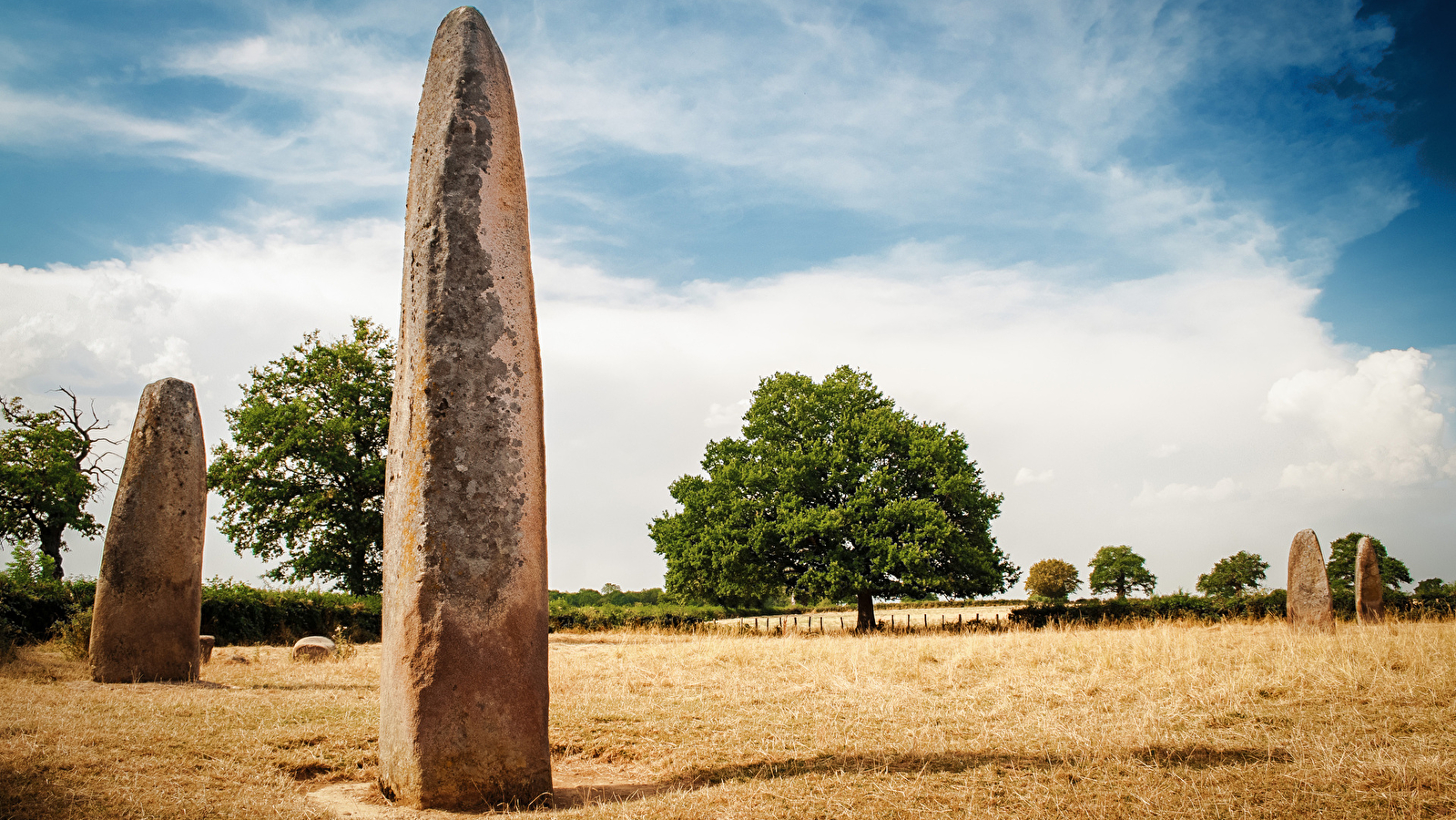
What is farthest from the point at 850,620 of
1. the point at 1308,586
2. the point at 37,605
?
the point at 37,605

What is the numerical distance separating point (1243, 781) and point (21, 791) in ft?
22.9

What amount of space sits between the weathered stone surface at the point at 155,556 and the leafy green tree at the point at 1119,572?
6206 centimetres

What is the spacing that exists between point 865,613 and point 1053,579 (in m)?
41.6

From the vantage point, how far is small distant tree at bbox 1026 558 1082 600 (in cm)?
→ 5959

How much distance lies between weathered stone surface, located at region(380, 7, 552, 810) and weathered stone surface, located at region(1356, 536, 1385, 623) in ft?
77.2

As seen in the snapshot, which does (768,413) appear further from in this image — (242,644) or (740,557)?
(242,644)

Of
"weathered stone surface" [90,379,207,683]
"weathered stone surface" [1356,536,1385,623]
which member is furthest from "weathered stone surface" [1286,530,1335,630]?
"weathered stone surface" [90,379,207,683]

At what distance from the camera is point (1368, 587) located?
20297 mm

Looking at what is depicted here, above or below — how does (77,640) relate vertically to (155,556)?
below

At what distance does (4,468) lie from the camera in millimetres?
24922

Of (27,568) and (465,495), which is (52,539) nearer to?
(27,568)

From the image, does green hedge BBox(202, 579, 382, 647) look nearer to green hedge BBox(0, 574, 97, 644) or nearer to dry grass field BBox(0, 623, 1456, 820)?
green hedge BBox(0, 574, 97, 644)

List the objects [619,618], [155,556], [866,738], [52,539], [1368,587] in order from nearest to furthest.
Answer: [866,738]
[155,556]
[1368,587]
[52,539]
[619,618]

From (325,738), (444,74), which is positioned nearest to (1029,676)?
(325,738)
